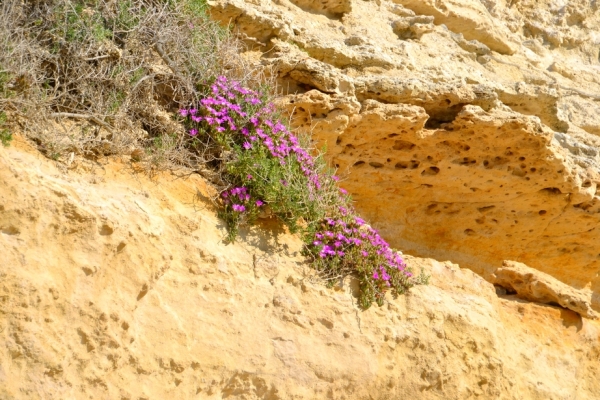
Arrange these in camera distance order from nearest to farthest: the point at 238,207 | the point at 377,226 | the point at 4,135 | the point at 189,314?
1. the point at 4,135
2. the point at 189,314
3. the point at 238,207
4. the point at 377,226

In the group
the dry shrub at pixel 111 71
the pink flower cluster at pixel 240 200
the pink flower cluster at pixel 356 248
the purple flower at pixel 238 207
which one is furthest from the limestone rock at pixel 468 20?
the purple flower at pixel 238 207

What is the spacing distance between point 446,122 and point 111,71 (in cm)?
274

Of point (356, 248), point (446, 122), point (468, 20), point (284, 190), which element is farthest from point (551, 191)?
point (284, 190)

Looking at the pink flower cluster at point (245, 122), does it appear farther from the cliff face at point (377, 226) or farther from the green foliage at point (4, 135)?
the green foliage at point (4, 135)

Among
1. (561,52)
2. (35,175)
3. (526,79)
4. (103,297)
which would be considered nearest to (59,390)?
(103,297)

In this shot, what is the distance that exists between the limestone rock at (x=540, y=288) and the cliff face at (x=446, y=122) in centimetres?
17

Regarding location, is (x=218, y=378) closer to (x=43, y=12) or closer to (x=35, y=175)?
(x=35, y=175)

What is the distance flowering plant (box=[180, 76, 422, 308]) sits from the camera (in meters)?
4.37

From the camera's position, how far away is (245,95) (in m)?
4.77

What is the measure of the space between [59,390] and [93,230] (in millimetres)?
784

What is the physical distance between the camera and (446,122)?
5828 mm

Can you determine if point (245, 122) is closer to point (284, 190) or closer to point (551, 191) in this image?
point (284, 190)

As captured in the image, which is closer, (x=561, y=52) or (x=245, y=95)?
(x=245, y=95)

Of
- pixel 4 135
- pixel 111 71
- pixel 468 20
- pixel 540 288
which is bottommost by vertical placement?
pixel 540 288
